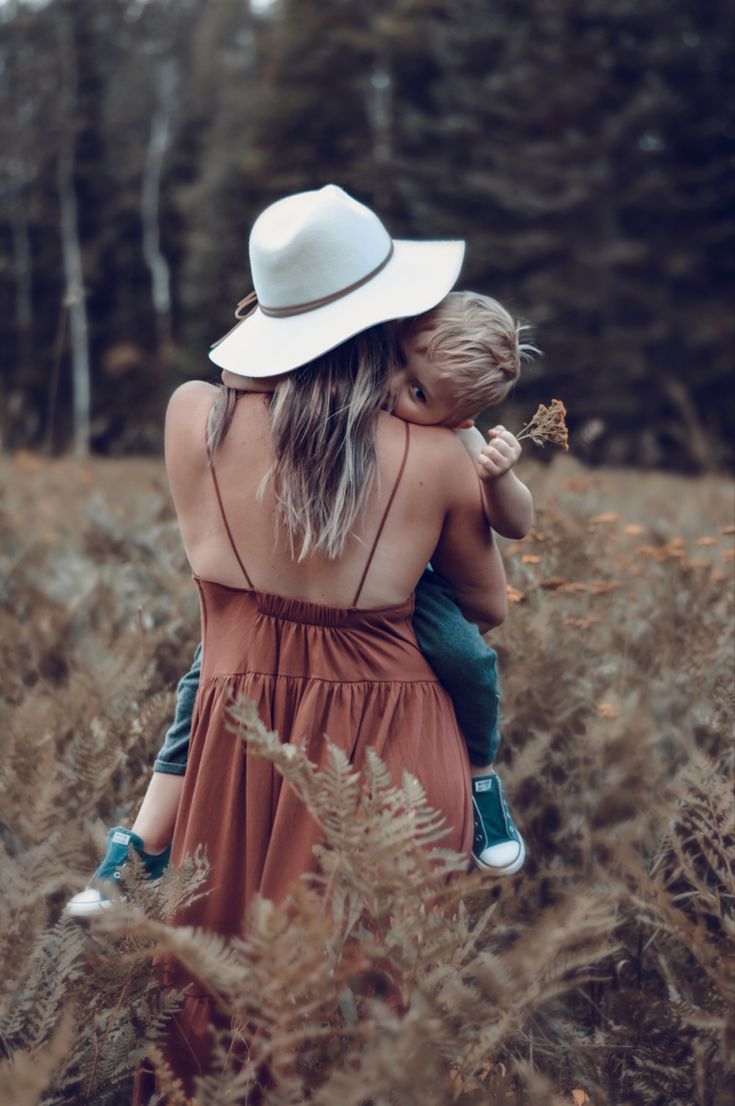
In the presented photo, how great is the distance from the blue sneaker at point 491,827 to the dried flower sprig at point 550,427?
2.53 feet

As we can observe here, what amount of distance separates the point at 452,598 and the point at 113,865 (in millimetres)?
903

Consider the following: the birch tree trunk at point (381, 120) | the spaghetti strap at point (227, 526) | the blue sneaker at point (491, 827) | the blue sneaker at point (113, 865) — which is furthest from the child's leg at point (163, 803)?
the birch tree trunk at point (381, 120)

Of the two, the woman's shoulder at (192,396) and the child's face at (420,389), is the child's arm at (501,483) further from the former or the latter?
the woman's shoulder at (192,396)

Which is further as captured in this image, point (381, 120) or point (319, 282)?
point (381, 120)

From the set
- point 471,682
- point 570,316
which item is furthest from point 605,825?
point 570,316

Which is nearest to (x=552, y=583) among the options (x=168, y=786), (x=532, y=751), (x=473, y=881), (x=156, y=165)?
(x=532, y=751)

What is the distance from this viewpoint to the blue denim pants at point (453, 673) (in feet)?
7.54

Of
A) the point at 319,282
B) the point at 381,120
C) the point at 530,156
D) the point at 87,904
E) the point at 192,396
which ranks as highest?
the point at 381,120

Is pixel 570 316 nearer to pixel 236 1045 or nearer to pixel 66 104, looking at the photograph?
pixel 66 104

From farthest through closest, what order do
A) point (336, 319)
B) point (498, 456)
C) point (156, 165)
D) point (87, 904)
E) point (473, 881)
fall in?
point (156, 165)
point (87, 904)
point (336, 319)
point (498, 456)
point (473, 881)

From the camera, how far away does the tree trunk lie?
87.4 ft

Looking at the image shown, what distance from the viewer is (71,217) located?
2798 centimetres

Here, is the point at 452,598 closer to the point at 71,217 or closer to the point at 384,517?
the point at 384,517

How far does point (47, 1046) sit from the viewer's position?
6.82ft
